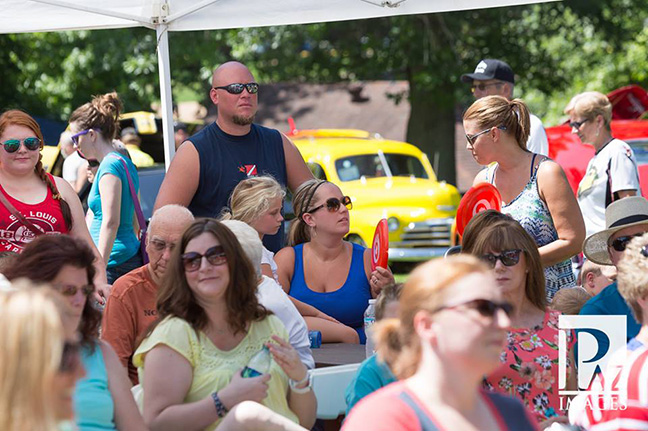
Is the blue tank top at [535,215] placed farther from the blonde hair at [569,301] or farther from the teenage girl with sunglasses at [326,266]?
the teenage girl with sunglasses at [326,266]

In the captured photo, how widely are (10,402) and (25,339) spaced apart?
0.46 feet

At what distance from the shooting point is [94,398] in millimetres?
3113

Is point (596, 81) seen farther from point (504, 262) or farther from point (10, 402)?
point (10, 402)

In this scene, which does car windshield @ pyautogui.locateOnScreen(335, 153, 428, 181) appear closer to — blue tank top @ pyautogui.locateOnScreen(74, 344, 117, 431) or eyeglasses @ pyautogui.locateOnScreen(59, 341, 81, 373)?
blue tank top @ pyautogui.locateOnScreen(74, 344, 117, 431)

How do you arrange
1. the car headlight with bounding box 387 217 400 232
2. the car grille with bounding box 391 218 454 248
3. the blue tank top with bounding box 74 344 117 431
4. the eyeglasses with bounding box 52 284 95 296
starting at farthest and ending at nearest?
the car grille with bounding box 391 218 454 248 < the car headlight with bounding box 387 217 400 232 < the eyeglasses with bounding box 52 284 95 296 < the blue tank top with bounding box 74 344 117 431

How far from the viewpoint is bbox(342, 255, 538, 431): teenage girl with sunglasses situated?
234 cm

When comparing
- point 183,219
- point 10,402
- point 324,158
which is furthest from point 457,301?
point 324,158

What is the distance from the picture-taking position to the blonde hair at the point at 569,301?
14.7 feet

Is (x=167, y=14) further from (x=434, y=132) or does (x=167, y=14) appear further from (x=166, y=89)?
(x=434, y=132)

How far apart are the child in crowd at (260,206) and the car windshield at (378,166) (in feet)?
26.4

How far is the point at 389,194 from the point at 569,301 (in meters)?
8.35

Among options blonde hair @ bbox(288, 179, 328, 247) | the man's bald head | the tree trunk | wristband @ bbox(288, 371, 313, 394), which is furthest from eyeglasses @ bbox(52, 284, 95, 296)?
the tree trunk

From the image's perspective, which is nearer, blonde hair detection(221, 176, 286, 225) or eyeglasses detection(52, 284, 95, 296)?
eyeglasses detection(52, 284, 95, 296)
